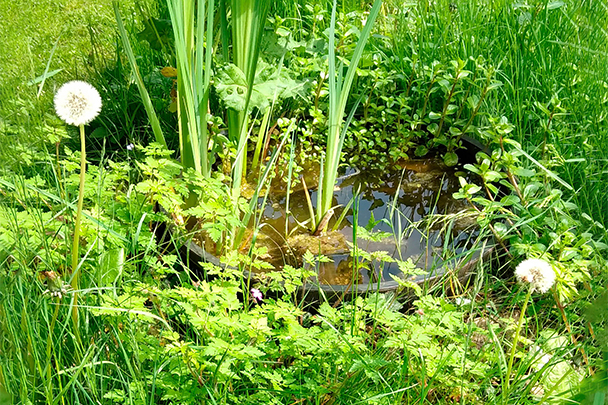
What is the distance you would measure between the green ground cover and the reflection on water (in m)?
0.10

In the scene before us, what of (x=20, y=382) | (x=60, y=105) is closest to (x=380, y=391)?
(x=20, y=382)

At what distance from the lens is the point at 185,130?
212 centimetres

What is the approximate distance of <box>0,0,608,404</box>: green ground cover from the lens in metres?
1.35

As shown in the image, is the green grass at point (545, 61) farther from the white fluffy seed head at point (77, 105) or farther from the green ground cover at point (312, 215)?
the white fluffy seed head at point (77, 105)

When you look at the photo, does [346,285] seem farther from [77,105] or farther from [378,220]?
[77,105]

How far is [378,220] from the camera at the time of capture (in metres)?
2.04

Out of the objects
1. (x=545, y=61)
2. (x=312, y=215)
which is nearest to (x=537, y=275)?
(x=312, y=215)

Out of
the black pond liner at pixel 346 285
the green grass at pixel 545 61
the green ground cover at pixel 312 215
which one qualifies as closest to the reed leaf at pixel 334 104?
the green ground cover at pixel 312 215

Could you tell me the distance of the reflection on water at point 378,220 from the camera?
2188 mm

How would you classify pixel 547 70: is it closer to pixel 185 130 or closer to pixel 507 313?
pixel 507 313

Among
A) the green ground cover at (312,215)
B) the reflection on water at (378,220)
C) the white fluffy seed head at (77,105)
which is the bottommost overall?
the reflection on water at (378,220)

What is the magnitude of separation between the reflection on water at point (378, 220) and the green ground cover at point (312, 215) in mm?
98

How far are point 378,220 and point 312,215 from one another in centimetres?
30

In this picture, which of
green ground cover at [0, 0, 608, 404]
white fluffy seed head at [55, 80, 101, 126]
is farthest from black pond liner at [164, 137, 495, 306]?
white fluffy seed head at [55, 80, 101, 126]
